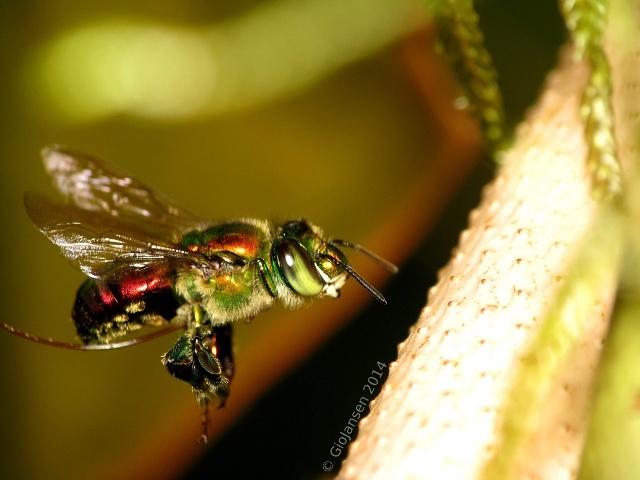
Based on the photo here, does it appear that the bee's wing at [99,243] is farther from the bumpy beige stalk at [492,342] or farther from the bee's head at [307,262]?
the bumpy beige stalk at [492,342]

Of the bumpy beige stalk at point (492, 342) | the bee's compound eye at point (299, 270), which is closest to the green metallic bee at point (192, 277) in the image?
the bee's compound eye at point (299, 270)

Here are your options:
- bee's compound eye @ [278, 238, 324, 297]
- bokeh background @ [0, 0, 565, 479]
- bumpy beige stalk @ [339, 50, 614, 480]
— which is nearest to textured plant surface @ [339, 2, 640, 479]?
bumpy beige stalk @ [339, 50, 614, 480]

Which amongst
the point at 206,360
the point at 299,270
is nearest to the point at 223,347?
the point at 206,360

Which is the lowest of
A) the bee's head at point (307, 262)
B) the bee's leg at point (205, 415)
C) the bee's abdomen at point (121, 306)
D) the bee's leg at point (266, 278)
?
the bee's leg at point (205, 415)

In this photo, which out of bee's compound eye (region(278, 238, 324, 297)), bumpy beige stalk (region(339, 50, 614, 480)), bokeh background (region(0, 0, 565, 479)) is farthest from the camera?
bokeh background (region(0, 0, 565, 479))

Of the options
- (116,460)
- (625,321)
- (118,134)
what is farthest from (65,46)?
(625,321)

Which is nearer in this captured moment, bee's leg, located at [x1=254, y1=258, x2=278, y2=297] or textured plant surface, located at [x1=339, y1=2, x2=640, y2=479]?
textured plant surface, located at [x1=339, y1=2, x2=640, y2=479]

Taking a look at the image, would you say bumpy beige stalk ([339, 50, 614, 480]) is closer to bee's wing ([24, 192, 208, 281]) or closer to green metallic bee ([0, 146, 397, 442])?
green metallic bee ([0, 146, 397, 442])

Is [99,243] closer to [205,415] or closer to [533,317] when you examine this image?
[205,415]
